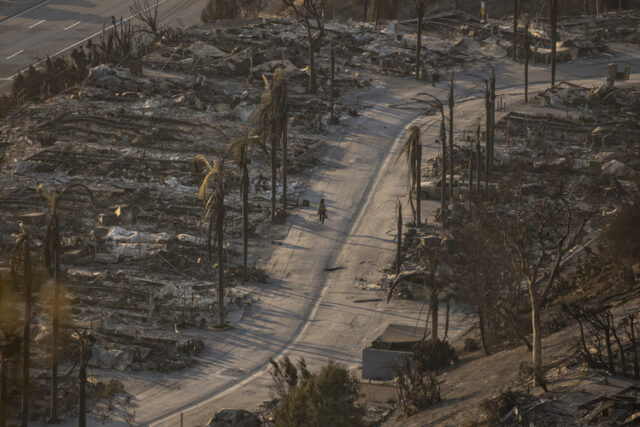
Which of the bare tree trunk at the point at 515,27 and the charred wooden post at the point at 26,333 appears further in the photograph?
the bare tree trunk at the point at 515,27

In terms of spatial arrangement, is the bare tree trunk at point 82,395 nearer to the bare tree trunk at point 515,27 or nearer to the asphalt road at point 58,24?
the asphalt road at point 58,24

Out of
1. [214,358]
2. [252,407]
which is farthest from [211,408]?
[214,358]

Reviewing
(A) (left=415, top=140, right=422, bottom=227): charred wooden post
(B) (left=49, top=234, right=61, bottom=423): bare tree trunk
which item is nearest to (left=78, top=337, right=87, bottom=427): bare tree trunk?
(B) (left=49, top=234, right=61, bottom=423): bare tree trunk

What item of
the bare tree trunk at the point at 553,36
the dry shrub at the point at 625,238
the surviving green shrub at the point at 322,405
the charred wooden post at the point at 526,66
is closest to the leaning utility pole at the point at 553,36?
the bare tree trunk at the point at 553,36

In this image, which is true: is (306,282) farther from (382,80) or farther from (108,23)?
(108,23)

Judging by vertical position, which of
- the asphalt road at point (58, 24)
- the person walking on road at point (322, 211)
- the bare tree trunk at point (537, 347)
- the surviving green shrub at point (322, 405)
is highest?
the asphalt road at point (58, 24)

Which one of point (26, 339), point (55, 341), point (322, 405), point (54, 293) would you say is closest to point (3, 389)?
point (26, 339)

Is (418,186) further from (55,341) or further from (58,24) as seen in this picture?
(58,24)
